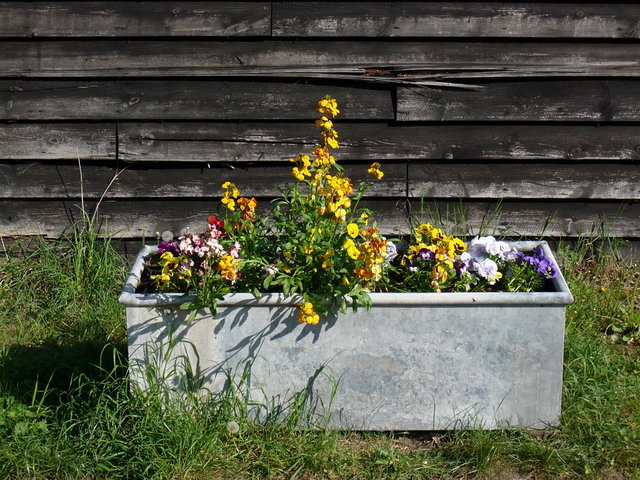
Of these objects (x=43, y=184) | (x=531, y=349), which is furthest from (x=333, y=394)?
(x=43, y=184)

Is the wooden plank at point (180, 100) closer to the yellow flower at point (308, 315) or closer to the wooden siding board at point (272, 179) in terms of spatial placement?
the wooden siding board at point (272, 179)

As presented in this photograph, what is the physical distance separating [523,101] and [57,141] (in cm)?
230

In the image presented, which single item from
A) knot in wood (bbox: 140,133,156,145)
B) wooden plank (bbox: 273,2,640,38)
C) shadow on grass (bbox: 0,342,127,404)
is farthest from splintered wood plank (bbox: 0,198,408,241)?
wooden plank (bbox: 273,2,640,38)

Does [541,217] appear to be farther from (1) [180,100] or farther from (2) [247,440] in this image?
(2) [247,440]

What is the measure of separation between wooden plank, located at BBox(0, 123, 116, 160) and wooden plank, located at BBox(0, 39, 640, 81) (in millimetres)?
257

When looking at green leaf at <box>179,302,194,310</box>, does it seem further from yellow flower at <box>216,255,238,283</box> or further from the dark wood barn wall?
the dark wood barn wall

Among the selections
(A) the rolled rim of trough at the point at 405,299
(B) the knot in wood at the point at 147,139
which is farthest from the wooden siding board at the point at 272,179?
(A) the rolled rim of trough at the point at 405,299

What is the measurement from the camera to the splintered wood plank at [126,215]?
158 inches

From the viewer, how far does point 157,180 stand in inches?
157

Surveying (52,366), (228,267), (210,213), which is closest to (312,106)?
(210,213)

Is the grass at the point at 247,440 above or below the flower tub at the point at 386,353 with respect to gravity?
below

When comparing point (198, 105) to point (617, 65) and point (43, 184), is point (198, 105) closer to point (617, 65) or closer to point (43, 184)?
point (43, 184)

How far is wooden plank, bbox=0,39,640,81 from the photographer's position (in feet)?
12.4

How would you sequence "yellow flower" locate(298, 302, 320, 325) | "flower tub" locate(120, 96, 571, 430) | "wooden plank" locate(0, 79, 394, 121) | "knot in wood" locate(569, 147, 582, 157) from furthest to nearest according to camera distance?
1. "knot in wood" locate(569, 147, 582, 157)
2. "wooden plank" locate(0, 79, 394, 121)
3. "flower tub" locate(120, 96, 571, 430)
4. "yellow flower" locate(298, 302, 320, 325)
